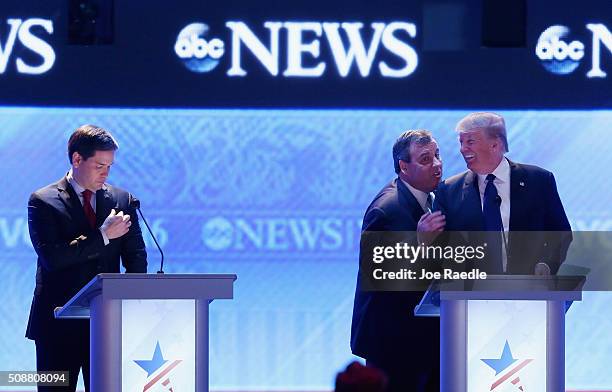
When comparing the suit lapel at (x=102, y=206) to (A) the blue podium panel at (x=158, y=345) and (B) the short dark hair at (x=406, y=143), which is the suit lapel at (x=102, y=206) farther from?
(B) the short dark hair at (x=406, y=143)

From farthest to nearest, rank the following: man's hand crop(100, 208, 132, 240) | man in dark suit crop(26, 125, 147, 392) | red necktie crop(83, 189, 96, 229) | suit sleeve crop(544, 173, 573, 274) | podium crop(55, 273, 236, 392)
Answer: suit sleeve crop(544, 173, 573, 274) < red necktie crop(83, 189, 96, 229) < man in dark suit crop(26, 125, 147, 392) < man's hand crop(100, 208, 132, 240) < podium crop(55, 273, 236, 392)

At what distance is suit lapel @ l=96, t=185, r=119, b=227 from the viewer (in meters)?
5.71

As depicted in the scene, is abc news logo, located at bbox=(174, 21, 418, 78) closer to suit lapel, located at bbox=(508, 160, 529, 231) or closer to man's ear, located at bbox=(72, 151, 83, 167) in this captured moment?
suit lapel, located at bbox=(508, 160, 529, 231)

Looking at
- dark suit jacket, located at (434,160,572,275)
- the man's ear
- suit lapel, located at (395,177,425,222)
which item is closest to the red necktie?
the man's ear

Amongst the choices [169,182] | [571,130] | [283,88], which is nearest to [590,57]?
[571,130]

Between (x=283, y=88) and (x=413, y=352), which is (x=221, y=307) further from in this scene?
(x=413, y=352)

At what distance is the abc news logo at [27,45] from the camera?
7.41m

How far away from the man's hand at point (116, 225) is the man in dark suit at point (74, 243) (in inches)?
2.4

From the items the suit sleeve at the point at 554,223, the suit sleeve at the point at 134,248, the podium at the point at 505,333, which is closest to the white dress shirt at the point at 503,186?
the suit sleeve at the point at 554,223

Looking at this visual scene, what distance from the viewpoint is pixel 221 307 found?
24.9 feet

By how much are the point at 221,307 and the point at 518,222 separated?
2.24 metres

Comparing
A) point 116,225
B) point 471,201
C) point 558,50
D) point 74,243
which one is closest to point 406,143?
point 471,201

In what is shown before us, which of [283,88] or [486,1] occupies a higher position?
[486,1]

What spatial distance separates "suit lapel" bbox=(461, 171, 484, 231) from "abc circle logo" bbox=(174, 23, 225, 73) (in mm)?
2029
